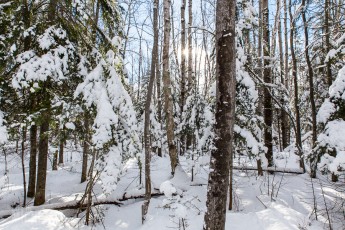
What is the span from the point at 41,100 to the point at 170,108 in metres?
3.90

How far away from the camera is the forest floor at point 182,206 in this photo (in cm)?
583

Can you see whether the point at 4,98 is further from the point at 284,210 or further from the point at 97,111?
the point at 284,210

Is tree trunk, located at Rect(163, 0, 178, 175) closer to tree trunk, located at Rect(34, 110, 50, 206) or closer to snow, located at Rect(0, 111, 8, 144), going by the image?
tree trunk, located at Rect(34, 110, 50, 206)

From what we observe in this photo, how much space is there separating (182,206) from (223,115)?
1556mm

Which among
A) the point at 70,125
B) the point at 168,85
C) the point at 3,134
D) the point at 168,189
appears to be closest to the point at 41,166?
the point at 70,125

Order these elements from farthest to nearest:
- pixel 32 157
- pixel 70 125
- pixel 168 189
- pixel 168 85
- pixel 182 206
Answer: pixel 168 85, pixel 32 157, pixel 70 125, pixel 168 189, pixel 182 206

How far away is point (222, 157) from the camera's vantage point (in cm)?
427

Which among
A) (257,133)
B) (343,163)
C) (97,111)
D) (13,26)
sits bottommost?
(343,163)

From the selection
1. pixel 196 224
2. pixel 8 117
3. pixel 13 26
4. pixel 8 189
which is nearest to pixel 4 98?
pixel 8 117

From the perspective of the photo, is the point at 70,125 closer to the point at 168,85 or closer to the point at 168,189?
the point at 168,189

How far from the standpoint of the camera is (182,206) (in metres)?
4.43

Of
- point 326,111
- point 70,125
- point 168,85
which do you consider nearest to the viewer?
point 326,111

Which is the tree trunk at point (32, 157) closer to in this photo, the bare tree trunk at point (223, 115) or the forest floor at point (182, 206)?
the forest floor at point (182, 206)

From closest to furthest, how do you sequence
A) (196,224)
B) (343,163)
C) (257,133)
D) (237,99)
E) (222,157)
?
(222,157) → (343,163) → (196,224) → (237,99) → (257,133)
